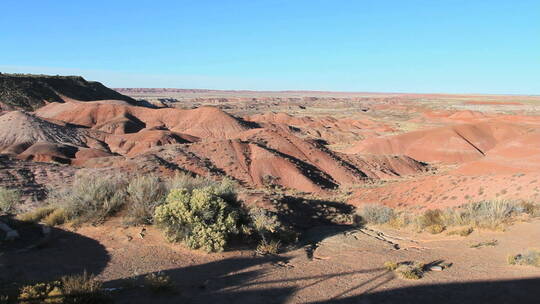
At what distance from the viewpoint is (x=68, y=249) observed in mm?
8141

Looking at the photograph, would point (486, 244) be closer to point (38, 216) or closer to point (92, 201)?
point (92, 201)

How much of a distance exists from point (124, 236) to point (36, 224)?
7.59ft

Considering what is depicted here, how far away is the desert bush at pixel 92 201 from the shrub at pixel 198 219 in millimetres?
1577

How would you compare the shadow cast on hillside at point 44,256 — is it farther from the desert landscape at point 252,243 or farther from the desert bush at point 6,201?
the desert bush at point 6,201

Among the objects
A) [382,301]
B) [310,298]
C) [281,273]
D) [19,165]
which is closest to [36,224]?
[281,273]

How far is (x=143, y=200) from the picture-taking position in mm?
10148

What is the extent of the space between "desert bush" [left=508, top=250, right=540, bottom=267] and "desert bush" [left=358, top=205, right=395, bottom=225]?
A: 16.2 feet

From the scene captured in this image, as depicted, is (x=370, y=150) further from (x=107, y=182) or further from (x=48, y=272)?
(x=48, y=272)

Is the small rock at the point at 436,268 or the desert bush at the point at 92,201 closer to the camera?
the small rock at the point at 436,268

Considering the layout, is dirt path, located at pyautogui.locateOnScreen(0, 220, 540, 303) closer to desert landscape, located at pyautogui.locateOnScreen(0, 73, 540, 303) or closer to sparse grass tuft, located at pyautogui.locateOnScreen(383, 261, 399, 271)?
desert landscape, located at pyautogui.locateOnScreen(0, 73, 540, 303)

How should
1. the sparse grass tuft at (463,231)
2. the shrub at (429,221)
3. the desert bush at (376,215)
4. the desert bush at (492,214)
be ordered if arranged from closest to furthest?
the sparse grass tuft at (463,231)
the desert bush at (492,214)
the shrub at (429,221)
the desert bush at (376,215)

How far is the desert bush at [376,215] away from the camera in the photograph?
13.0m

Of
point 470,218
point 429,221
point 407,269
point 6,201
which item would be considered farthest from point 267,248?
point 6,201

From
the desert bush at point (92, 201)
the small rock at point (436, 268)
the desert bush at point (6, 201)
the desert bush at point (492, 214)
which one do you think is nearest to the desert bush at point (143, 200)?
the desert bush at point (92, 201)
